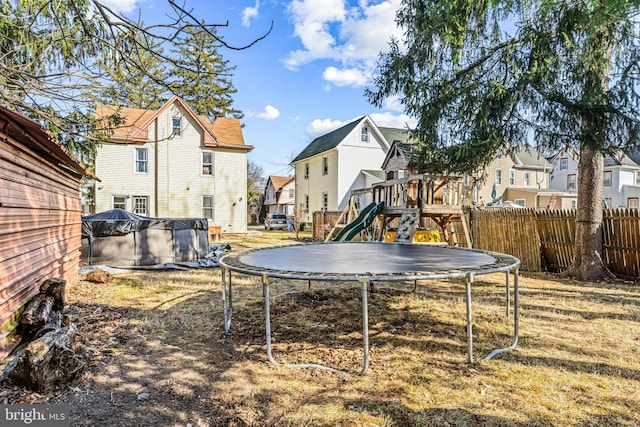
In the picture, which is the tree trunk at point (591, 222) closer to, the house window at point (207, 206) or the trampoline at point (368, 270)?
the trampoline at point (368, 270)

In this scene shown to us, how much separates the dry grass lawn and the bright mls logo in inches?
3.5

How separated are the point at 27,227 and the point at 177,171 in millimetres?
13673

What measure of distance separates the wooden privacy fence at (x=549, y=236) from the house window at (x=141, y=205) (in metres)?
14.0

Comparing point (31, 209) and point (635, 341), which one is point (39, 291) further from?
point (635, 341)

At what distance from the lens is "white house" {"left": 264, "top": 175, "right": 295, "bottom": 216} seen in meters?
36.8

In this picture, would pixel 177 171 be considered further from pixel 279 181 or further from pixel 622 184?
pixel 622 184

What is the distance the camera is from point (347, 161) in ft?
73.5

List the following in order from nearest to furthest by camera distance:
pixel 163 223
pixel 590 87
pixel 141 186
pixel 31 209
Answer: pixel 31 209
pixel 590 87
pixel 163 223
pixel 141 186

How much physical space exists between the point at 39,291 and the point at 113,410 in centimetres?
289

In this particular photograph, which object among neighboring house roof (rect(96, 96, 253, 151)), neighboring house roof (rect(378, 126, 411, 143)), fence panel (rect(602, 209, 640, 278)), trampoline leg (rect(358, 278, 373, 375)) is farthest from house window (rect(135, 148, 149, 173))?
fence panel (rect(602, 209, 640, 278))

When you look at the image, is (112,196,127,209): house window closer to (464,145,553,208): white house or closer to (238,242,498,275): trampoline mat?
(238,242,498,275): trampoline mat

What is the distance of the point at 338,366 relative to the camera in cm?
327

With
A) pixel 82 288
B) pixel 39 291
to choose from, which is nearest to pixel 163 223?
pixel 82 288

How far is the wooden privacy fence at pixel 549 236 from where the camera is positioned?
23.5ft
